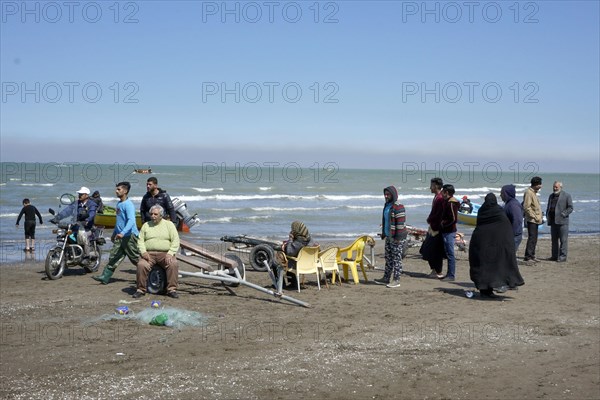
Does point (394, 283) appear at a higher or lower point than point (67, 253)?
lower

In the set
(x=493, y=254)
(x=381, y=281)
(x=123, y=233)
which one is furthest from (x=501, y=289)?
(x=123, y=233)

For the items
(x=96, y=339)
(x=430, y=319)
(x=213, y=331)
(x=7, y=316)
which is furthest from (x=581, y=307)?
(x=7, y=316)

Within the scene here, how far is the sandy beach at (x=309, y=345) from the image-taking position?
20.8ft

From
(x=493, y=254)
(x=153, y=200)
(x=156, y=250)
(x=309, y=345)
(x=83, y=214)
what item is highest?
(x=153, y=200)

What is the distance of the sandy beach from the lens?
6.34m

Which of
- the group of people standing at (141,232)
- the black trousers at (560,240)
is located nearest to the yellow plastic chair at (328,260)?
the group of people standing at (141,232)

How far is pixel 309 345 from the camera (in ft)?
25.1

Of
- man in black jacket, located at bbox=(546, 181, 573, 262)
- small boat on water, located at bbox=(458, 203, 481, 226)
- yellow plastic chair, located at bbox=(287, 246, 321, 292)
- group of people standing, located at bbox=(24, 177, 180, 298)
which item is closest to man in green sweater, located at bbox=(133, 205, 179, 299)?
group of people standing, located at bbox=(24, 177, 180, 298)

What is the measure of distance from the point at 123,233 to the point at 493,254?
575cm

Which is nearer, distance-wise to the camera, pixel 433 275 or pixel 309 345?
pixel 309 345

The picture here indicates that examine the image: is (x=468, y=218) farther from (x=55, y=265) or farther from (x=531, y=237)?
(x=55, y=265)

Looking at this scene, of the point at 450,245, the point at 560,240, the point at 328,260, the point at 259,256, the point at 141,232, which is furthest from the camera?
the point at 560,240

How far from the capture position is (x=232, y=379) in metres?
6.48

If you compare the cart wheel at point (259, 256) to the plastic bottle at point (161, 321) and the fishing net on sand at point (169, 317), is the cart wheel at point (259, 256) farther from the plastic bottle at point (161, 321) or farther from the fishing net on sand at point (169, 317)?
the plastic bottle at point (161, 321)
